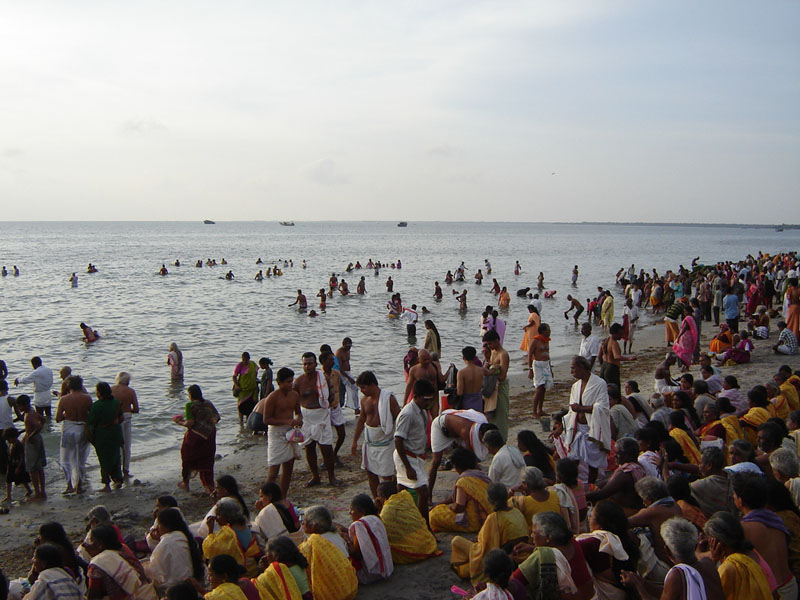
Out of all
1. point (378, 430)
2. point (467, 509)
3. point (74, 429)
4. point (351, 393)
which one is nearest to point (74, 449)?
point (74, 429)

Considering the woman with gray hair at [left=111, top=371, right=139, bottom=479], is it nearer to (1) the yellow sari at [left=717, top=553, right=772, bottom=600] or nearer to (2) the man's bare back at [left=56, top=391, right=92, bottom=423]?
(2) the man's bare back at [left=56, top=391, right=92, bottom=423]

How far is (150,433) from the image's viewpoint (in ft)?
42.8

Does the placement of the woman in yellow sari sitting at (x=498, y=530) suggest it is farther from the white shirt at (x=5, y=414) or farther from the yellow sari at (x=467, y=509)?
the white shirt at (x=5, y=414)

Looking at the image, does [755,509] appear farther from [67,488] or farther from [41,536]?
[67,488]

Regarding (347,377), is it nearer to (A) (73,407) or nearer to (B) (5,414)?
(A) (73,407)

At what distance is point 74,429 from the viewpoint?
9234mm

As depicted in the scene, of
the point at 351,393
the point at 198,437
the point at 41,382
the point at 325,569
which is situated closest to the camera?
the point at 325,569

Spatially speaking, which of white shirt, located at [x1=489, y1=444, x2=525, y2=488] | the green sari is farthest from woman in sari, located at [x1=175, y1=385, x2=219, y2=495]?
white shirt, located at [x1=489, y1=444, x2=525, y2=488]

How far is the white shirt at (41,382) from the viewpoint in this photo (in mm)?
11668

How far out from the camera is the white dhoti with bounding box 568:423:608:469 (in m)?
7.48

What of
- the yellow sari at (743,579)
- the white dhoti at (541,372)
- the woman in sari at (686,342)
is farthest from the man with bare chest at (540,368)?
the yellow sari at (743,579)

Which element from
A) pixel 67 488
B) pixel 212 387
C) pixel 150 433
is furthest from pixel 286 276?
pixel 67 488

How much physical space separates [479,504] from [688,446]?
2.56 meters

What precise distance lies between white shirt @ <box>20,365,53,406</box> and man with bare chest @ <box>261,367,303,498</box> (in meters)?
5.86
